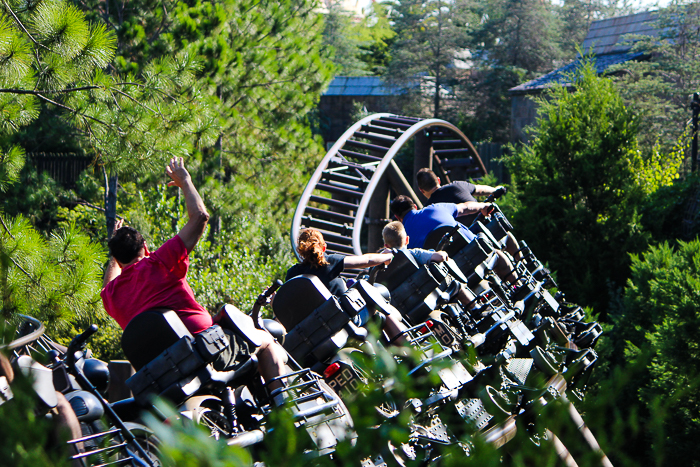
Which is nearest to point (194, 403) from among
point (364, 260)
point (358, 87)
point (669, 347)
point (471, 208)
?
point (364, 260)

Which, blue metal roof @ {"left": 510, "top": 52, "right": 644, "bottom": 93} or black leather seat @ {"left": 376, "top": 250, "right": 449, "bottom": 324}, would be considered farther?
blue metal roof @ {"left": 510, "top": 52, "right": 644, "bottom": 93}

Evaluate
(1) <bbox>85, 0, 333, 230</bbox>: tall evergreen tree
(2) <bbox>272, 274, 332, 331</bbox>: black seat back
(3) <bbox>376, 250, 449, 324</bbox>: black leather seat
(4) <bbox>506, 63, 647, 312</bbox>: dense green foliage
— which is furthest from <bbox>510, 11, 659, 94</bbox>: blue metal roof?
(2) <bbox>272, 274, 332, 331</bbox>: black seat back

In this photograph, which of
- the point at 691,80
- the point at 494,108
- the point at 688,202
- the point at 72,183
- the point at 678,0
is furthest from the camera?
the point at 494,108

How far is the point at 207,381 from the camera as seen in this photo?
109 inches

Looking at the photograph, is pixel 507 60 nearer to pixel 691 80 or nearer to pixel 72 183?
pixel 691 80

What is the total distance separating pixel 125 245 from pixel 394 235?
2202mm

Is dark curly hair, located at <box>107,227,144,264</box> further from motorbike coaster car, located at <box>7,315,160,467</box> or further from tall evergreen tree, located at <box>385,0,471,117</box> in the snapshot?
tall evergreen tree, located at <box>385,0,471,117</box>

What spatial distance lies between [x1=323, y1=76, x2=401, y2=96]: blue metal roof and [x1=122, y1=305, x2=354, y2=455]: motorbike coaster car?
23.8 m

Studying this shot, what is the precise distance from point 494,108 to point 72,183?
17565 millimetres

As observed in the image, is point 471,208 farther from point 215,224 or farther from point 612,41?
point 612,41

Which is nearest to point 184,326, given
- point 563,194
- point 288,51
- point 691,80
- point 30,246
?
point 30,246

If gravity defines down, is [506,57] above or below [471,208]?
below

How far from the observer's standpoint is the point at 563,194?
1034 centimetres

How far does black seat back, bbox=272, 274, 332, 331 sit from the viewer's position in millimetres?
3582
